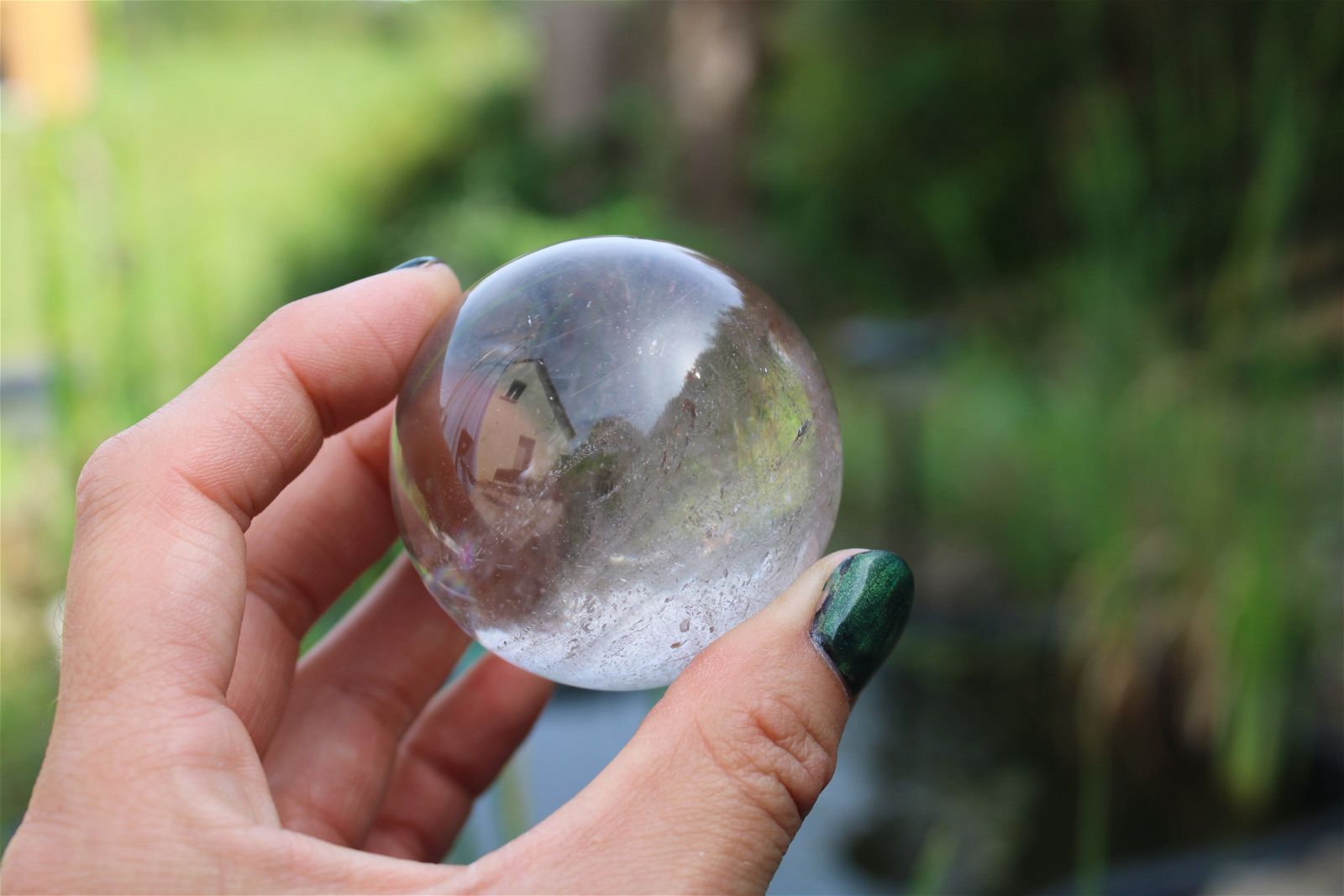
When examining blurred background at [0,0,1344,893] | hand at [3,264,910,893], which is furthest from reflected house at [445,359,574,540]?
blurred background at [0,0,1344,893]

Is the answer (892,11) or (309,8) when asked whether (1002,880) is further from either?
(309,8)

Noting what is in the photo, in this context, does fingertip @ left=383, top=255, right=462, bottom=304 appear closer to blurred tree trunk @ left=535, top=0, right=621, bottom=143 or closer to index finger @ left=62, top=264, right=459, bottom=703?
index finger @ left=62, top=264, right=459, bottom=703

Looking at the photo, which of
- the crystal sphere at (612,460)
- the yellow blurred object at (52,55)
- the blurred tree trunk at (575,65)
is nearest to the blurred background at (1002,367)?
the yellow blurred object at (52,55)

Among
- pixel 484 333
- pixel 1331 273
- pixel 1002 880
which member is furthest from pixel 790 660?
pixel 1331 273

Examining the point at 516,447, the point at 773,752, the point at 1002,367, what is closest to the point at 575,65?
the point at 1002,367

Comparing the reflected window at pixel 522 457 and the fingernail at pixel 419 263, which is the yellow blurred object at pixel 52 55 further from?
the reflected window at pixel 522 457

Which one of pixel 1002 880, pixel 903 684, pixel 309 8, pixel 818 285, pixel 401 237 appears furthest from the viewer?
pixel 309 8

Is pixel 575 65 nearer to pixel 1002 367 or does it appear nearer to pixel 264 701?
pixel 1002 367
